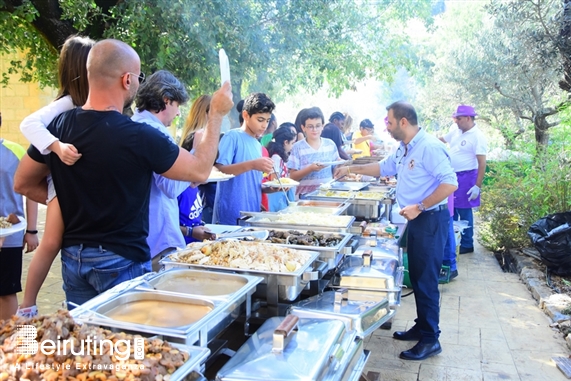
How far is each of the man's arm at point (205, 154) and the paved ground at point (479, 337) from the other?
1911 millimetres

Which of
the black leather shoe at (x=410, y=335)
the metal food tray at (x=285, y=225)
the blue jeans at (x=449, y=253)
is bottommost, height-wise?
the black leather shoe at (x=410, y=335)

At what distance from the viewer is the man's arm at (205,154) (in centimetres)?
157

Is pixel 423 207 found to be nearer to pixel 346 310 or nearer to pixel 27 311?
pixel 346 310

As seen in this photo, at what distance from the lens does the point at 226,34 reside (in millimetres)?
5348

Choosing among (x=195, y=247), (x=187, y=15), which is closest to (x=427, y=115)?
(x=187, y=15)

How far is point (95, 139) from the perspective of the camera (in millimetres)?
1532

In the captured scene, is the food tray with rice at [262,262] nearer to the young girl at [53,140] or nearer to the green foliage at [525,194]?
the young girl at [53,140]

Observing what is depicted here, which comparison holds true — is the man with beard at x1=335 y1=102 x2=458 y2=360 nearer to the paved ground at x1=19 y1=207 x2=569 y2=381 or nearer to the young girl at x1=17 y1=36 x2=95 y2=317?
the paved ground at x1=19 y1=207 x2=569 y2=381

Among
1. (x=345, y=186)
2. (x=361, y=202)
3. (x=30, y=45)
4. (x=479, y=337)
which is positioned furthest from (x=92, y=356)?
(x=30, y=45)

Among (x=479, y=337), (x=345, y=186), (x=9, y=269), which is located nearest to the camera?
(x=9, y=269)

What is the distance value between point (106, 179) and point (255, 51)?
4.74 m

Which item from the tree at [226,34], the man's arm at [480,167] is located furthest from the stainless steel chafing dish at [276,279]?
the man's arm at [480,167]

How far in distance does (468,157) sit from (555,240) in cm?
145

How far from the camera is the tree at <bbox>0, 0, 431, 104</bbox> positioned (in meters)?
4.55
